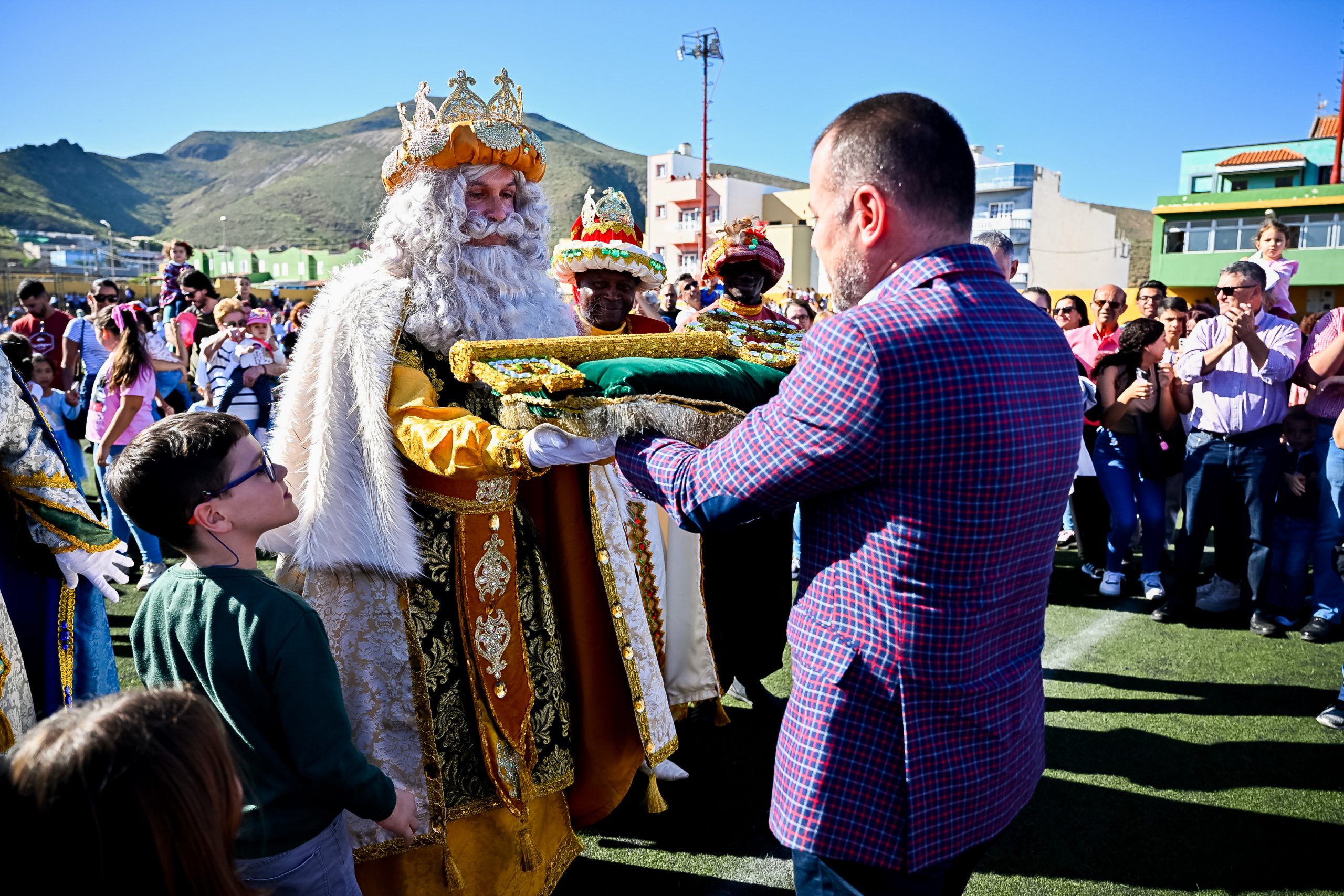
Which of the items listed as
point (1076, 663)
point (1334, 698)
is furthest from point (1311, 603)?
point (1076, 663)

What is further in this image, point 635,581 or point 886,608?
point 635,581

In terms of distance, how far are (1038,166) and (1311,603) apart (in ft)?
156

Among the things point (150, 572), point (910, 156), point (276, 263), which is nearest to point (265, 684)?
point (910, 156)

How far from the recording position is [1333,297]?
3052 centimetres

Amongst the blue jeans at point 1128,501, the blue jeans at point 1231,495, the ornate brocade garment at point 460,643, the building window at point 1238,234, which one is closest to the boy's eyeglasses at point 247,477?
the ornate brocade garment at point 460,643

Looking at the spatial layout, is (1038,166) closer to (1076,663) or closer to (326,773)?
(1076,663)

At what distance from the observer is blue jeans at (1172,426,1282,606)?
5.21 m

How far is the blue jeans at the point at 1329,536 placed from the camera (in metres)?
4.93

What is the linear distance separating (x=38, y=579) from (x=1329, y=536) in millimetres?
6173

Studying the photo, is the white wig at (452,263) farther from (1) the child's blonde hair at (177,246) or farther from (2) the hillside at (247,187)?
(2) the hillside at (247,187)

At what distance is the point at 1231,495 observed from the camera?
5352mm

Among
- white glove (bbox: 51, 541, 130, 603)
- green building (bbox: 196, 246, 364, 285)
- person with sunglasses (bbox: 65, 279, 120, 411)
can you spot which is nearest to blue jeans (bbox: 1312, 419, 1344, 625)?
white glove (bbox: 51, 541, 130, 603)

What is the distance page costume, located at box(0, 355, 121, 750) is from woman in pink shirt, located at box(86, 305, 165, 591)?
3074 millimetres

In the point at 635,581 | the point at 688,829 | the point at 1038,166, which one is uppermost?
the point at 1038,166
